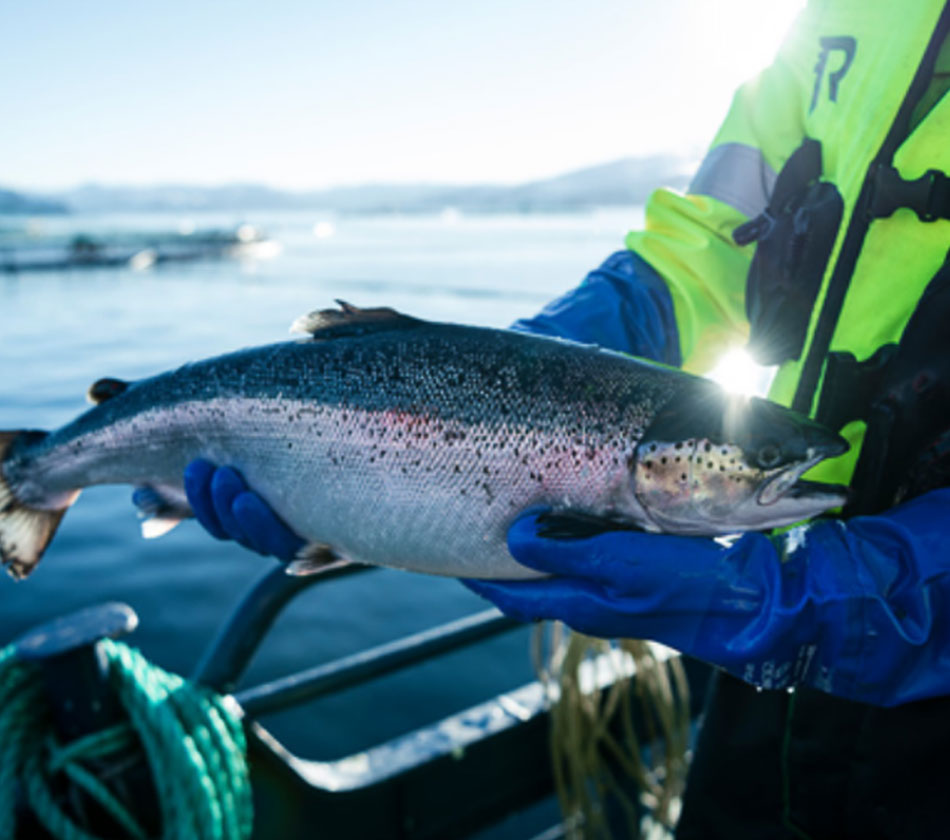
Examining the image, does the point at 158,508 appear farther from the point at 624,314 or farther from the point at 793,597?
the point at 793,597

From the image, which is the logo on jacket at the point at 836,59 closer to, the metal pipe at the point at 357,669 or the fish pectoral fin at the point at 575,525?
the fish pectoral fin at the point at 575,525

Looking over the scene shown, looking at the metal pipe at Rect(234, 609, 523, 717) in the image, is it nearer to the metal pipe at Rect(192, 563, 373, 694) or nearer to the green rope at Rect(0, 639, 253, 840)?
the metal pipe at Rect(192, 563, 373, 694)

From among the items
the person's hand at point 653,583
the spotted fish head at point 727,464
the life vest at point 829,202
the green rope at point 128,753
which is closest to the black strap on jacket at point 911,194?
the life vest at point 829,202

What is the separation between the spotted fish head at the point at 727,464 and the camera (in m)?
1.75

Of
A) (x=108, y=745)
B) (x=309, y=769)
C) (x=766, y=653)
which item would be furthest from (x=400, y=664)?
(x=766, y=653)

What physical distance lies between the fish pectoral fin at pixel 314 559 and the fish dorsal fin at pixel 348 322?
24.4 inches

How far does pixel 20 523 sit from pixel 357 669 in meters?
1.29

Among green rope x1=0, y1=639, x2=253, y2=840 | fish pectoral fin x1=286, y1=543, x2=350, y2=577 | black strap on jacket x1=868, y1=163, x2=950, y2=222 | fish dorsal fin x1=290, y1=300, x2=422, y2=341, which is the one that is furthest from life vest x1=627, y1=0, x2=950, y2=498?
green rope x1=0, y1=639, x2=253, y2=840

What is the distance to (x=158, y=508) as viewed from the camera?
2488mm

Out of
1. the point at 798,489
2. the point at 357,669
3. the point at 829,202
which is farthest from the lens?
the point at 357,669

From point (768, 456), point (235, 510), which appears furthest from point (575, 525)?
point (235, 510)

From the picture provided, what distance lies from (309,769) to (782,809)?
169 cm

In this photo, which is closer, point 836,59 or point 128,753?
point 836,59

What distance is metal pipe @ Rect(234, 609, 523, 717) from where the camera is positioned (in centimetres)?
270
